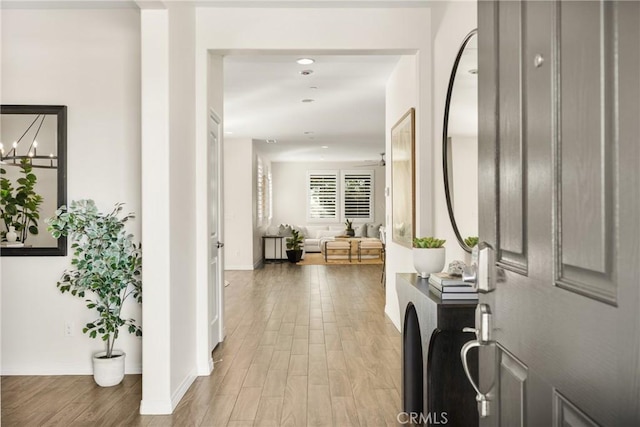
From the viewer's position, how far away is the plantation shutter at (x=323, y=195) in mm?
14648

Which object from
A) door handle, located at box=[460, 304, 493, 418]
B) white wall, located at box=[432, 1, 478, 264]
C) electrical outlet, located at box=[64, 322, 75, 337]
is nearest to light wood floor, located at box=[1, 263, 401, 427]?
electrical outlet, located at box=[64, 322, 75, 337]

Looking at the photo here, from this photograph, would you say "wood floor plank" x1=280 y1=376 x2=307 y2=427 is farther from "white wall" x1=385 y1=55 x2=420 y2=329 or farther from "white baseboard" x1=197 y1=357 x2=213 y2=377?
"white wall" x1=385 y1=55 x2=420 y2=329

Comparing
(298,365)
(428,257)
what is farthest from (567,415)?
(298,365)

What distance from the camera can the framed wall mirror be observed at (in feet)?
12.5

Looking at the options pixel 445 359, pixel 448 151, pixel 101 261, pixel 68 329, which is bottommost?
pixel 68 329

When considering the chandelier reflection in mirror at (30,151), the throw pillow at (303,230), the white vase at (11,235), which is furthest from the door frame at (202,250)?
the throw pillow at (303,230)

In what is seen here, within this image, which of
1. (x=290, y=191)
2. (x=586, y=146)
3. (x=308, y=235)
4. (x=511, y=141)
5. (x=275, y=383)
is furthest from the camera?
(x=290, y=191)

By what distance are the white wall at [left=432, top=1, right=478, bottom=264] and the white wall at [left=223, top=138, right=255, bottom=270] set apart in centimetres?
681

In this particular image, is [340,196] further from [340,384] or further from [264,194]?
[340,384]

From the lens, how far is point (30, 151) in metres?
3.81

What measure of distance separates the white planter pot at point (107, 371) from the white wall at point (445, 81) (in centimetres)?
233

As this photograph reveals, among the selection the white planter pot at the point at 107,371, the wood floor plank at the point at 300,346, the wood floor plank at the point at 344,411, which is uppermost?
the white planter pot at the point at 107,371

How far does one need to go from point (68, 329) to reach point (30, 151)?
4.34 feet

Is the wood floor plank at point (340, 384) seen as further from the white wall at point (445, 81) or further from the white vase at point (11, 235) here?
the white vase at point (11, 235)
